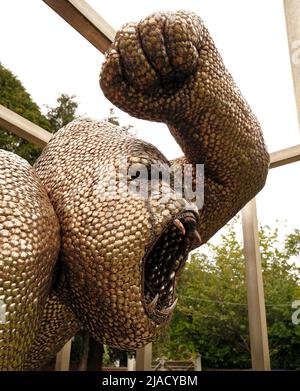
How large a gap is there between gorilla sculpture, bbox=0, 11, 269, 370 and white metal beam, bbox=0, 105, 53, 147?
2.22 ft

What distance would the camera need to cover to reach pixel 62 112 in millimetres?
4617

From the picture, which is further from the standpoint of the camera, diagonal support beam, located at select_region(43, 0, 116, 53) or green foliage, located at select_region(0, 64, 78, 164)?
green foliage, located at select_region(0, 64, 78, 164)

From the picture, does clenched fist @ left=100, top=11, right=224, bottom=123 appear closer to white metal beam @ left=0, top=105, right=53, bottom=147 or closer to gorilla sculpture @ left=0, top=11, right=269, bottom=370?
gorilla sculpture @ left=0, top=11, right=269, bottom=370

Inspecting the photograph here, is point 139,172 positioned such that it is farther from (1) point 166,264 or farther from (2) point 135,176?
(1) point 166,264

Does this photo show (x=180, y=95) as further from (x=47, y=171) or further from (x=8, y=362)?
(x=8, y=362)

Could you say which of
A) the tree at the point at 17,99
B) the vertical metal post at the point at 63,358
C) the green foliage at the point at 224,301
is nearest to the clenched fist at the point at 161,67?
the vertical metal post at the point at 63,358

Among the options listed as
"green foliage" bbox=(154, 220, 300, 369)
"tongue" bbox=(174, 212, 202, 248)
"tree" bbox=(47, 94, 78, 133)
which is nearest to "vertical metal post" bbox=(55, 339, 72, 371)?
"tongue" bbox=(174, 212, 202, 248)

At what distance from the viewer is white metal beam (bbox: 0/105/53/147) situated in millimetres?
1167

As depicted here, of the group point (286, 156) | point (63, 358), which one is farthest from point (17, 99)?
point (63, 358)

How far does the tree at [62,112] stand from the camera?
4484 millimetres

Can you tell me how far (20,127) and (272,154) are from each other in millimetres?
982

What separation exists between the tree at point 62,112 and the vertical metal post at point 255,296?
125 inches

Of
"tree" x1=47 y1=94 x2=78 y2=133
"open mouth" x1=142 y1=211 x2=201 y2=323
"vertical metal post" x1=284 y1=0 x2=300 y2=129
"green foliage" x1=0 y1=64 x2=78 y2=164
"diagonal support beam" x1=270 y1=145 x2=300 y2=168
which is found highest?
"tree" x1=47 y1=94 x2=78 y2=133

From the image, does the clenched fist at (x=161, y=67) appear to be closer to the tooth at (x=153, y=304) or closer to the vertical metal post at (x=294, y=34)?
the tooth at (x=153, y=304)
